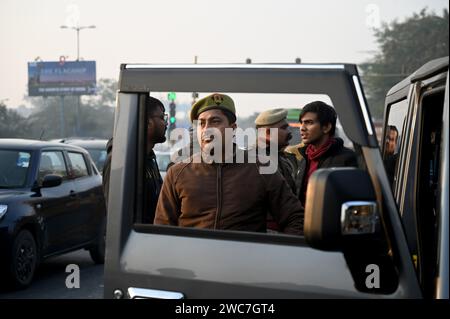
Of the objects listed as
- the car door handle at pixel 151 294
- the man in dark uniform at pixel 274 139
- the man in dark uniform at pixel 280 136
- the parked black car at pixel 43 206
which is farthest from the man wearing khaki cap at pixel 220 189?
the parked black car at pixel 43 206

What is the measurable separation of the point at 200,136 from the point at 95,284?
6828mm

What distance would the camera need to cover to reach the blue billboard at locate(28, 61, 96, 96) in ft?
255

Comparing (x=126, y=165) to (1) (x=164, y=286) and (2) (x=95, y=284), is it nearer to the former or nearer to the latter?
(1) (x=164, y=286)

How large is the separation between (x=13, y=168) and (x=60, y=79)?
7129 cm

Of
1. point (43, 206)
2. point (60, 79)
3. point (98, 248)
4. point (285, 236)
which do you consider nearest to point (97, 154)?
point (98, 248)

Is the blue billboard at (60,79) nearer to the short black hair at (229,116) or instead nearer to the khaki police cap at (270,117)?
the khaki police cap at (270,117)

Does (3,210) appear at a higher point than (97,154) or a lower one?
lower

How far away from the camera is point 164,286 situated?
2895mm

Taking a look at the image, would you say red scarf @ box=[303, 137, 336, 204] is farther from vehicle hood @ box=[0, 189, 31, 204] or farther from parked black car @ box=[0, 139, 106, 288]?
vehicle hood @ box=[0, 189, 31, 204]

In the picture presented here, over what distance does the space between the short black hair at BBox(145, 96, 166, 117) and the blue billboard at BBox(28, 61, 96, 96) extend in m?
74.3

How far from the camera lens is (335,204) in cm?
240

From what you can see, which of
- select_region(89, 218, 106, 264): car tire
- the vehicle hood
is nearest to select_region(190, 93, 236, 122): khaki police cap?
the vehicle hood

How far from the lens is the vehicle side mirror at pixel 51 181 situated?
31.4ft

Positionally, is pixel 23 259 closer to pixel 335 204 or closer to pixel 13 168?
pixel 13 168
